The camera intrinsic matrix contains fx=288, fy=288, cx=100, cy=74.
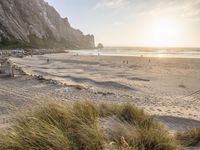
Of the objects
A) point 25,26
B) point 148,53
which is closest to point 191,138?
point 148,53

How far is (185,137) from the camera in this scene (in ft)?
20.1

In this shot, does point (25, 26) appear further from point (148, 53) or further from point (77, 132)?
point (77, 132)

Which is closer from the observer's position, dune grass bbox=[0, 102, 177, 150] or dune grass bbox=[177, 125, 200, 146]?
dune grass bbox=[0, 102, 177, 150]

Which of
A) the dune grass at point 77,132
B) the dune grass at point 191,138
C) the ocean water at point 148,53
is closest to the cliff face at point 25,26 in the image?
the ocean water at point 148,53

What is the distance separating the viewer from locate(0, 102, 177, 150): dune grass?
14.4 ft

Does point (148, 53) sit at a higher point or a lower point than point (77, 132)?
lower

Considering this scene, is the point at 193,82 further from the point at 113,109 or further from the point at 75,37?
the point at 75,37

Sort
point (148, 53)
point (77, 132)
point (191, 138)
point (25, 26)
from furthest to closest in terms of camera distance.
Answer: point (25, 26) < point (148, 53) < point (191, 138) < point (77, 132)

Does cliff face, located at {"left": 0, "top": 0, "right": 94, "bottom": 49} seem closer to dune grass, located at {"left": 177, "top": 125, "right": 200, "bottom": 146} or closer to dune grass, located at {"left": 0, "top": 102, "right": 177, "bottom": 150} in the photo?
dune grass, located at {"left": 0, "top": 102, "right": 177, "bottom": 150}

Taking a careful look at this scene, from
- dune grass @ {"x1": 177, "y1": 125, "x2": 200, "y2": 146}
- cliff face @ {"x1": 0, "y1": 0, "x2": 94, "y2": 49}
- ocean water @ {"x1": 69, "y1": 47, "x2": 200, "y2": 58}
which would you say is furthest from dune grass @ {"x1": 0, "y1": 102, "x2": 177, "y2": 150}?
cliff face @ {"x1": 0, "y1": 0, "x2": 94, "y2": 49}

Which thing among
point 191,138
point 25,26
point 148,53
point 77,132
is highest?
point 25,26

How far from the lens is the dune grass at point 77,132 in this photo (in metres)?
4.39

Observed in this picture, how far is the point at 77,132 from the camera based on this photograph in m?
4.93

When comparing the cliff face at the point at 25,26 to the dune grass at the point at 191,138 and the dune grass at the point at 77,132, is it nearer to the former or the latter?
the dune grass at the point at 77,132
